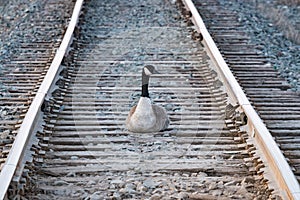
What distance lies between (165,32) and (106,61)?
5.32ft

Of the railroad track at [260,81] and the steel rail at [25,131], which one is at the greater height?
the railroad track at [260,81]

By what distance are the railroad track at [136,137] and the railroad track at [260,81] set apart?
302 mm

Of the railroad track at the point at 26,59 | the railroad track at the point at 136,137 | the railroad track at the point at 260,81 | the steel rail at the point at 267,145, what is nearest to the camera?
the steel rail at the point at 267,145

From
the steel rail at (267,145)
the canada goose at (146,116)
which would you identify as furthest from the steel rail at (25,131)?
the steel rail at (267,145)

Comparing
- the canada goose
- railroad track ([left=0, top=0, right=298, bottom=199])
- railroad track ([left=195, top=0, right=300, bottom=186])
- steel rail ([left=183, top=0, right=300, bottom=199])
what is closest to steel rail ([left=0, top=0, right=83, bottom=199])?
railroad track ([left=0, top=0, right=298, bottom=199])

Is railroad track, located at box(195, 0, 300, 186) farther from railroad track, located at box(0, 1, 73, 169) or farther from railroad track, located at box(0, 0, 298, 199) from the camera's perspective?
railroad track, located at box(0, 1, 73, 169)

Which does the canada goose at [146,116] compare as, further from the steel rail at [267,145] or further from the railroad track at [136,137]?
the steel rail at [267,145]

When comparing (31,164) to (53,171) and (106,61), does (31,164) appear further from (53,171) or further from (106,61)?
(106,61)

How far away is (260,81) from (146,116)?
1.98 metres

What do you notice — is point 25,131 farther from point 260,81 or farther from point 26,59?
point 260,81

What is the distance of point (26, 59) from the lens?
723 cm

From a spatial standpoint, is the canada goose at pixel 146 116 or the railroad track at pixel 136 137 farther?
the canada goose at pixel 146 116

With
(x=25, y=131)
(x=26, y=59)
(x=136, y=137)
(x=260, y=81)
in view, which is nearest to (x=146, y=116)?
(x=136, y=137)

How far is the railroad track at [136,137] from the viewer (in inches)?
164
